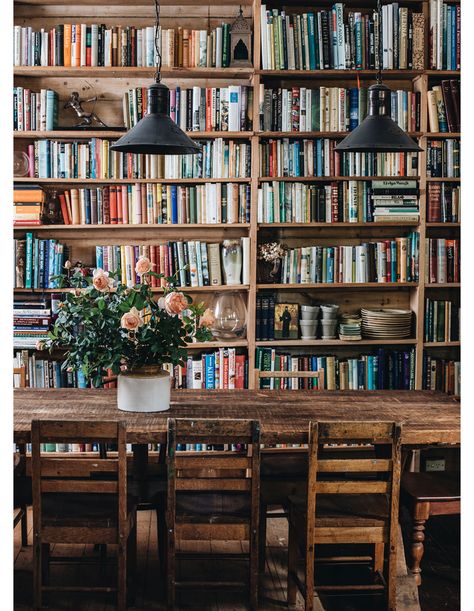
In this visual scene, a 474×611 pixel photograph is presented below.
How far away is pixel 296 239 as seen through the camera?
471cm

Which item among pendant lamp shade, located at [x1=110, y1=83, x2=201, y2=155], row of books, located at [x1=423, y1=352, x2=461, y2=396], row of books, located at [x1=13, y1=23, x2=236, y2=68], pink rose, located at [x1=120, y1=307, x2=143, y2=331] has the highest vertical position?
row of books, located at [x1=13, y1=23, x2=236, y2=68]

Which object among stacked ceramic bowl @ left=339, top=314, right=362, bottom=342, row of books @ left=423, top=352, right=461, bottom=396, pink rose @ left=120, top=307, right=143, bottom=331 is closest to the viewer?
pink rose @ left=120, top=307, right=143, bottom=331

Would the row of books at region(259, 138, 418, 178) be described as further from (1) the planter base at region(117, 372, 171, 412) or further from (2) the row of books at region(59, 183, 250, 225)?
(1) the planter base at region(117, 372, 171, 412)

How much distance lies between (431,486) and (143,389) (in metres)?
1.29

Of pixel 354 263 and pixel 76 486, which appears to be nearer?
pixel 76 486

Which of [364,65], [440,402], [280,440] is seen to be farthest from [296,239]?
[280,440]

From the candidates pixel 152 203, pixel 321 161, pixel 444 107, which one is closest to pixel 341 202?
pixel 321 161

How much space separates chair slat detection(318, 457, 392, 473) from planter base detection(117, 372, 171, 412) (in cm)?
82

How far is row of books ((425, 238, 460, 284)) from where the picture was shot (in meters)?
4.59

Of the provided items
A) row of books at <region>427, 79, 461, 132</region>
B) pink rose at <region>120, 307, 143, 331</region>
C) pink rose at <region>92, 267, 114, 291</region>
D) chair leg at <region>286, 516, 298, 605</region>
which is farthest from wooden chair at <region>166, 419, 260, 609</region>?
row of books at <region>427, 79, 461, 132</region>

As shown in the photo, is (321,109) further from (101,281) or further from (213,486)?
(213,486)

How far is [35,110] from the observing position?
14.4 feet

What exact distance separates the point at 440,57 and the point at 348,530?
3.06 metres

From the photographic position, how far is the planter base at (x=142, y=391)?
3.04 m
